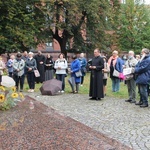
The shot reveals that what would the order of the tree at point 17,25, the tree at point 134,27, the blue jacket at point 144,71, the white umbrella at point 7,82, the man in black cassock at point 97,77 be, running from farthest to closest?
the tree at point 134,27 < the tree at point 17,25 < the white umbrella at point 7,82 < the man in black cassock at point 97,77 < the blue jacket at point 144,71

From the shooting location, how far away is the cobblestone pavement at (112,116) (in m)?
6.55

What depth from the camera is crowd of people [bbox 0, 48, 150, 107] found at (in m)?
10.0

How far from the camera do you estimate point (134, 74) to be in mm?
10383

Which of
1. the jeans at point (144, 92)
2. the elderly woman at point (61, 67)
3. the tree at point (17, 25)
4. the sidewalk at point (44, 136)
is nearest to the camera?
the sidewalk at point (44, 136)

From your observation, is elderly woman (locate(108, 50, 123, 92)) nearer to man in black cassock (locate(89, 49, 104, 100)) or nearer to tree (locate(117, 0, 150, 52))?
man in black cassock (locate(89, 49, 104, 100))

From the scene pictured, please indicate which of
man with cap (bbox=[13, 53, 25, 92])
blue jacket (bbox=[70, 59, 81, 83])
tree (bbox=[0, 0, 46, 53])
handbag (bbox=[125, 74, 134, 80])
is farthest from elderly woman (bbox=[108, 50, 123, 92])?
tree (bbox=[0, 0, 46, 53])

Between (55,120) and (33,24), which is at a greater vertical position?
(33,24)

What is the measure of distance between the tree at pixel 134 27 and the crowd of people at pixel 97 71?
26999mm

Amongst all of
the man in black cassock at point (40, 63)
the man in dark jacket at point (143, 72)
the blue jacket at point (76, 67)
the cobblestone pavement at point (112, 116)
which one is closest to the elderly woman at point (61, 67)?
the blue jacket at point (76, 67)

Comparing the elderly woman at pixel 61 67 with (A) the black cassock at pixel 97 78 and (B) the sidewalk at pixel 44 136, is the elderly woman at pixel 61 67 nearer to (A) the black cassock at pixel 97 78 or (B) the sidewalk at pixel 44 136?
(A) the black cassock at pixel 97 78

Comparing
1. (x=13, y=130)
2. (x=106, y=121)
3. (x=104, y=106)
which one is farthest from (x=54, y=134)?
(x=104, y=106)

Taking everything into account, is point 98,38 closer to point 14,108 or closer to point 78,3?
point 78,3

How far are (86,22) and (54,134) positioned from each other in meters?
27.5

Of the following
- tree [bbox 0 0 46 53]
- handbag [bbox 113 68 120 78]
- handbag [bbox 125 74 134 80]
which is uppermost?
tree [bbox 0 0 46 53]
